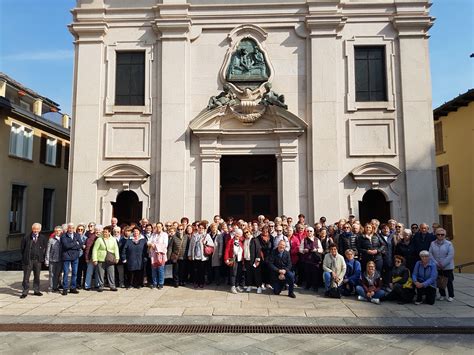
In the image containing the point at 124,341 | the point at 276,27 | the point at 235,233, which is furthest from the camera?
the point at 276,27

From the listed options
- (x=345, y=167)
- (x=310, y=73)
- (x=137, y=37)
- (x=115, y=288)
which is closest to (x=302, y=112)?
(x=310, y=73)

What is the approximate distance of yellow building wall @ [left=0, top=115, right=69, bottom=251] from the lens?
62.1ft

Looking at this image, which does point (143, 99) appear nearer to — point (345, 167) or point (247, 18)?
point (247, 18)

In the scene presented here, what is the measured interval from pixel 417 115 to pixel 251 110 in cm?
614

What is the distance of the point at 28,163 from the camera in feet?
70.0

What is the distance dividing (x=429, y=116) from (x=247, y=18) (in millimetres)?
7794

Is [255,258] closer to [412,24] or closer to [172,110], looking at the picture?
[172,110]

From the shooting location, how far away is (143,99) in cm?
1505

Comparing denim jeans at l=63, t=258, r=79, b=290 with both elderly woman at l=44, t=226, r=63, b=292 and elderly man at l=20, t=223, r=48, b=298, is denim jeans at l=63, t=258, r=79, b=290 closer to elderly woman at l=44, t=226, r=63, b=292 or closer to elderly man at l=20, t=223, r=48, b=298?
elderly woman at l=44, t=226, r=63, b=292

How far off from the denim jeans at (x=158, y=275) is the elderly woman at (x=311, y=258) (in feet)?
12.6

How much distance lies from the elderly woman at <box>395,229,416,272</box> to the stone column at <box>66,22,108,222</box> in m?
10.4

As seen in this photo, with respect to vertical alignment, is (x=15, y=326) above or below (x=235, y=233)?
below

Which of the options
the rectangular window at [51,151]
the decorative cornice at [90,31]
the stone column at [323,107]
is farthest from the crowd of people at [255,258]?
Answer: the rectangular window at [51,151]

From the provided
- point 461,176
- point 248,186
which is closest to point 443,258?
point 248,186
